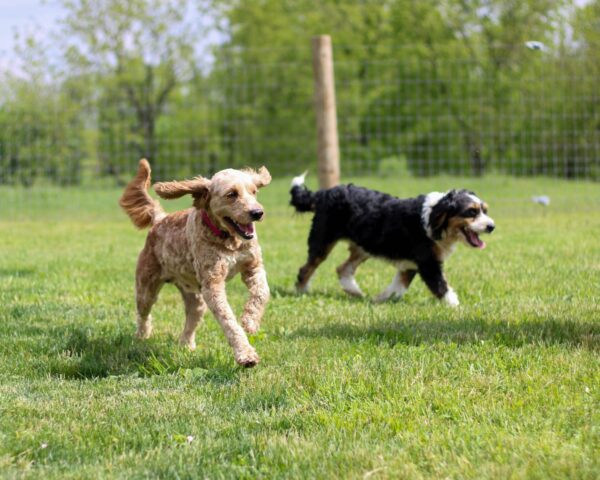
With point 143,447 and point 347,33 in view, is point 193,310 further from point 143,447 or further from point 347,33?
point 347,33

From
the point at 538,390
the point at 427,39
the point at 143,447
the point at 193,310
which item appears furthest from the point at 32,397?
the point at 427,39

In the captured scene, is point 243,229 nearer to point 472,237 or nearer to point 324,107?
point 472,237

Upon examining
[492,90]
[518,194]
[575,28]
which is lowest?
[518,194]

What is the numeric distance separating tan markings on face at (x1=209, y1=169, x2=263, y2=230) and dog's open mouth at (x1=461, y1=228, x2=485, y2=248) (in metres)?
2.50

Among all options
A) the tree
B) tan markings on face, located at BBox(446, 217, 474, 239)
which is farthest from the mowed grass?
the tree

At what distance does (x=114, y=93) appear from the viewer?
65.3 ft

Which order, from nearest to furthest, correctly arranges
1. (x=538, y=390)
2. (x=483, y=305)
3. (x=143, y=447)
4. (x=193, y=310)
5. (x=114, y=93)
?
(x=143, y=447)
(x=538, y=390)
(x=193, y=310)
(x=483, y=305)
(x=114, y=93)

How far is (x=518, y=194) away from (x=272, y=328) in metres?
11.1

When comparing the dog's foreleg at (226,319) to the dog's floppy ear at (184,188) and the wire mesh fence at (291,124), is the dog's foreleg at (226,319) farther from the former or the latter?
the wire mesh fence at (291,124)

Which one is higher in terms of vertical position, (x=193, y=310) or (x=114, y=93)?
(x=114, y=93)

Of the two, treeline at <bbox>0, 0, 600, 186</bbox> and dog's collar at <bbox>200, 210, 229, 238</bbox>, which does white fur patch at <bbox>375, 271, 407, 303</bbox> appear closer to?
dog's collar at <bbox>200, 210, 229, 238</bbox>

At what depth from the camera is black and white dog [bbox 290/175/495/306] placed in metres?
6.89

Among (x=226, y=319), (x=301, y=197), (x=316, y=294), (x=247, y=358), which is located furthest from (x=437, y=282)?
(x=247, y=358)

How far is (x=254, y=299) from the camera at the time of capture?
5.03 metres
